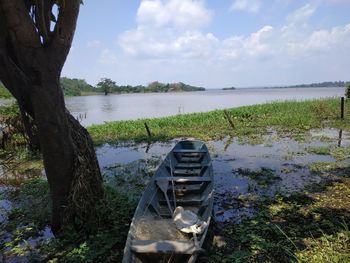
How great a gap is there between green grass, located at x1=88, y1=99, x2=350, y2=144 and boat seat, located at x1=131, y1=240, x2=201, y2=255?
493 inches

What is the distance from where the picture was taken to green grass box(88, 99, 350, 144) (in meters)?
18.1

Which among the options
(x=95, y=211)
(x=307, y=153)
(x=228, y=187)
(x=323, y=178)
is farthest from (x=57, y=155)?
(x=307, y=153)

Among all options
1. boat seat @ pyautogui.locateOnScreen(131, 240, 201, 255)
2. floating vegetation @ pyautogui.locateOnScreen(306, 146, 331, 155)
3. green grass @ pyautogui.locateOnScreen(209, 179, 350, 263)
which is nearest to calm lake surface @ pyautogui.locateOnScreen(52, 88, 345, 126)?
floating vegetation @ pyautogui.locateOnScreen(306, 146, 331, 155)

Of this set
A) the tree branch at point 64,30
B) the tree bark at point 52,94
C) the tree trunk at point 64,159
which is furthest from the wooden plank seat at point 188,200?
the tree branch at point 64,30

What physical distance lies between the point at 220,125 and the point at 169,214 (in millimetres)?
15240

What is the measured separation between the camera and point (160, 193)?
7.31 meters

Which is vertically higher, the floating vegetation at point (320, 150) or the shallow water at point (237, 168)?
the floating vegetation at point (320, 150)

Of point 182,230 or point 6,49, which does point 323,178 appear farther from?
point 6,49

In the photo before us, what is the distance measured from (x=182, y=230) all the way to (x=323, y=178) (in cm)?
567

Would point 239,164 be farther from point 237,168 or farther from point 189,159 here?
point 189,159

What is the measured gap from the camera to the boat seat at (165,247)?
14.8 feet

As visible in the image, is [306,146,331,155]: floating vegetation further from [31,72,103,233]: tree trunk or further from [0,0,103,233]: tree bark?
[0,0,103,233]: tree bark

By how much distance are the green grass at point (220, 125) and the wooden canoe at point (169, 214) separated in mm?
8449

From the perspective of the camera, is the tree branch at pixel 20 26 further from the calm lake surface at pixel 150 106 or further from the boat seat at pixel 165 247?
the calm lake surface at pixel 150 106
